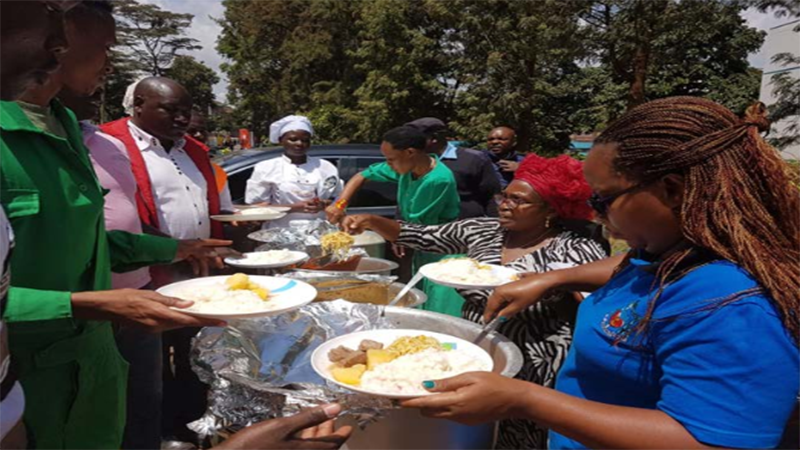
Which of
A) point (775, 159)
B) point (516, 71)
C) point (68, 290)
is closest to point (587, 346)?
point (775, 159)

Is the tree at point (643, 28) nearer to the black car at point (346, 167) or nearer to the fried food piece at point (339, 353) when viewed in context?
the black car at point (346, 167)

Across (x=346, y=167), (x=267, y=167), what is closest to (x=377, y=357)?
(x=267, y=167)

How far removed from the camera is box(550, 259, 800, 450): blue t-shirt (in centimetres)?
96

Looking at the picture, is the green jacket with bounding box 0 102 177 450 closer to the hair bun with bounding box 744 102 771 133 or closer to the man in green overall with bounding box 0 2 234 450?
the man in green overall with bounding box 0 2 234 450

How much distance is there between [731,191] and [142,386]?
8.40 feet

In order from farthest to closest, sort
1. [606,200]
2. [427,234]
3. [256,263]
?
[427,234] → [256,263] → [606,200]

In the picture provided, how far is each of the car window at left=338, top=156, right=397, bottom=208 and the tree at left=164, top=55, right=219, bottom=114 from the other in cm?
4177

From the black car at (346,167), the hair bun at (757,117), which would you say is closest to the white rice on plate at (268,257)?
the hair bun at (757,117)

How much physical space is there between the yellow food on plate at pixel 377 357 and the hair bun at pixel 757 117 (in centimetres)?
110

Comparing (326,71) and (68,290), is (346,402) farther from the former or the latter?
(326,71)

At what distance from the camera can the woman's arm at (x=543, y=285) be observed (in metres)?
1.82

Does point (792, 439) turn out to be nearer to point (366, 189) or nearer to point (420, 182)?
point (420, 182)

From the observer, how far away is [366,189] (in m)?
A: 5.69

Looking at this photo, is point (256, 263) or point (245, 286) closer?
point (245, 286)
